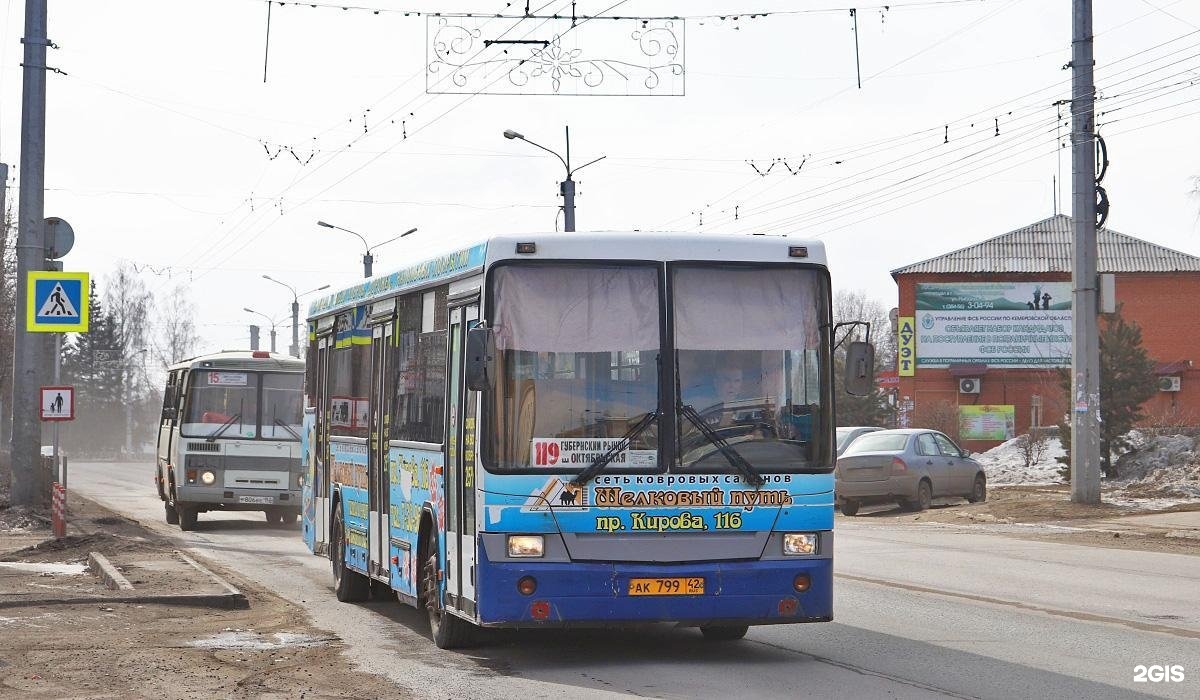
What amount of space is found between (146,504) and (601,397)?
2810 centimetres

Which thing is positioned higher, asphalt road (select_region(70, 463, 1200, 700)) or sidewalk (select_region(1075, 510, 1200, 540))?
sidewalk (select_region(1075, 510, 1200, 540))

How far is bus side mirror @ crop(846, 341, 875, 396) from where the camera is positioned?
34.5 ft

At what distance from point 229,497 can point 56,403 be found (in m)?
4.64

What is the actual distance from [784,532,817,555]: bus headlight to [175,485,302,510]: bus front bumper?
17.3m

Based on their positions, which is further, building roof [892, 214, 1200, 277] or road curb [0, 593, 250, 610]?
building roof [892, 214, 1200, 277]

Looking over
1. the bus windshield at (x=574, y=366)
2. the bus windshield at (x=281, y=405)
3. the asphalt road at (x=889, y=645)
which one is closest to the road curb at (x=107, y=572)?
the asphalt road at (x=889, y=645)

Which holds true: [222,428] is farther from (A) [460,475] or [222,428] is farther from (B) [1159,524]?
(A) [460,475]

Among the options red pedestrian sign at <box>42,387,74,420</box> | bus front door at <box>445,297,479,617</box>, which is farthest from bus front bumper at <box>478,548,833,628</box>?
red pedestrian sign at <box>42,387,74,420</box>

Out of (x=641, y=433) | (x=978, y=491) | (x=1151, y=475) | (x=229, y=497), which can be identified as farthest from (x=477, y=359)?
(x=1151, y=475)

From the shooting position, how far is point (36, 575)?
56.7 ft

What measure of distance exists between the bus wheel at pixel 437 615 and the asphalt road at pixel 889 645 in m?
0.12

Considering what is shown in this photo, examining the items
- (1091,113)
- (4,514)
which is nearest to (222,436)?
(4,514)

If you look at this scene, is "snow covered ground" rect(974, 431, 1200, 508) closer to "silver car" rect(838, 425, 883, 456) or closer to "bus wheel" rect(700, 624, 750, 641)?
"silver car" rect(838, 425, 883, 456)

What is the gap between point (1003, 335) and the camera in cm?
6556
